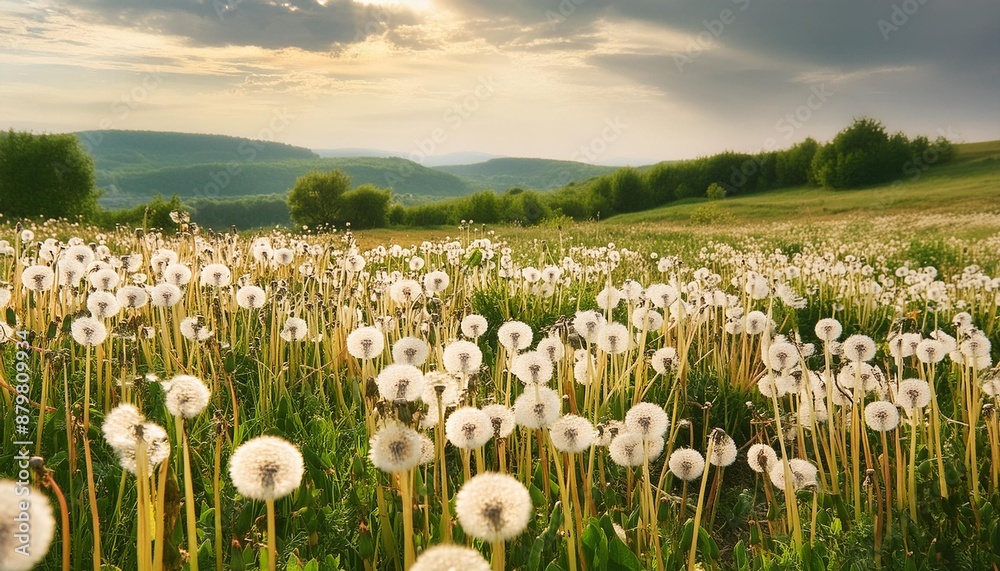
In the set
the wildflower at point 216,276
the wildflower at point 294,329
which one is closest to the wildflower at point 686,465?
the wildflower at point 294,329

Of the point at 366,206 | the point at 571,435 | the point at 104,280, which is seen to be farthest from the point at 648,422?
the point at 366,206

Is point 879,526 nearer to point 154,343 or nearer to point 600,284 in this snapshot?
point 154,343

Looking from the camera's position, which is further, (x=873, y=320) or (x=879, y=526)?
(x=873, y=320)

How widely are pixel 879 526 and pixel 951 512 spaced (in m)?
0.33

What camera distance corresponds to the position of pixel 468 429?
1.82 metres

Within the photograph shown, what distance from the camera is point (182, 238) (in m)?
7.24

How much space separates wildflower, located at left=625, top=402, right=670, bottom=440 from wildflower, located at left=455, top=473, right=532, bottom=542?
956 millimetres

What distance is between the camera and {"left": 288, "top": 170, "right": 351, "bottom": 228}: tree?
7738 centimetres

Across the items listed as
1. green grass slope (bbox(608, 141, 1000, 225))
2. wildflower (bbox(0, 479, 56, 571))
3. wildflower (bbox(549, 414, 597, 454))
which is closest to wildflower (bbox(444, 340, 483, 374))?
wildflower (bbox(549, 414, 597, 454))

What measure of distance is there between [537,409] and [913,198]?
52.9 metres

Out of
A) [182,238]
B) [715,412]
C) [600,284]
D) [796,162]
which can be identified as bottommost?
[715,412]

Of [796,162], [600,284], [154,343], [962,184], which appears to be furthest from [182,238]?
[796,162]

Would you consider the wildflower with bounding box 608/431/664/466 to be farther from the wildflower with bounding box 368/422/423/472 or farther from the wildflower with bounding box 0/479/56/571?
the wildflower with bounding box 0/479/56/571

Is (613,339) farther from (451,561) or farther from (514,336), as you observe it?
(451,561)
